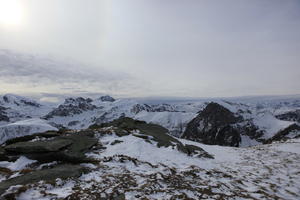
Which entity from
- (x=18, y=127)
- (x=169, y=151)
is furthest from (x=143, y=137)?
(x=18, y=127)

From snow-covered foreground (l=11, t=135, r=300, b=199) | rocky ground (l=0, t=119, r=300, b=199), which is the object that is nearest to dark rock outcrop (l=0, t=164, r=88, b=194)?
rocky ground (l=0, t=119, r=300, b=199)

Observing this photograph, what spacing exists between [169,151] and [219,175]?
6.14 m

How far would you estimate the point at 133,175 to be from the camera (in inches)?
421

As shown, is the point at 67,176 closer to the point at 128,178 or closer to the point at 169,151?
the point at 128,178

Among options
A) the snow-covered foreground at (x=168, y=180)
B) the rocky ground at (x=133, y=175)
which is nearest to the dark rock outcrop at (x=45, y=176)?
the rocky ground at (x=133, y=175)

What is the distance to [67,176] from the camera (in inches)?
377

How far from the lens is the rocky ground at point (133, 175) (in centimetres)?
833

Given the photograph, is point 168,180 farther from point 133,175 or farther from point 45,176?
point 45,176

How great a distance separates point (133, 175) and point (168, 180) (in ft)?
7.18

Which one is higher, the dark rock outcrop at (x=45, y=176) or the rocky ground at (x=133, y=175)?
the dark rock outcrop at (x=45, y=176)

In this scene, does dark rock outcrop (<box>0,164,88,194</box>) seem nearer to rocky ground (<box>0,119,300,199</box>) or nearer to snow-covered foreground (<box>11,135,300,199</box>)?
rocky ground (<box>0,119,300,199</box>)

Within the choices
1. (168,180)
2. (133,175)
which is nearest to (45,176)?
(133,175)

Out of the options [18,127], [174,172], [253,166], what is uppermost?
[174,172]

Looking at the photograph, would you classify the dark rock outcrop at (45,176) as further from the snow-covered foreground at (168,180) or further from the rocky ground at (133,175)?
the snow-covered foreground at (168,180)
